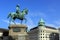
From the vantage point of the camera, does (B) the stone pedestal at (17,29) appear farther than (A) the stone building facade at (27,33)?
Yes

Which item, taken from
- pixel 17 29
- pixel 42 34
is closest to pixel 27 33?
pixel 42 34

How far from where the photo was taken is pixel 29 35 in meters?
51.4

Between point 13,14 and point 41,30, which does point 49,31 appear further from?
point 13,14

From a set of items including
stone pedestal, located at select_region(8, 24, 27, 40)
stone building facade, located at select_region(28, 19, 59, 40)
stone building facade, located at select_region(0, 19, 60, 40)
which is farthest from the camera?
stone building facade, located at select_region(28, 19, 59, 40)

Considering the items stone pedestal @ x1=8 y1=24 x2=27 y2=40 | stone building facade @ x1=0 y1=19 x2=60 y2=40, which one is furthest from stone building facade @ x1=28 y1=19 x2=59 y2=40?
stone pedestal @ x1=8 y1=24 x2=27 y2=40

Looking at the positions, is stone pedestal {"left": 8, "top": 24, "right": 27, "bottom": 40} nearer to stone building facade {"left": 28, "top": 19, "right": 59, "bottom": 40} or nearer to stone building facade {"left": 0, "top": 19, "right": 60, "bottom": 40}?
stone building facade {"left": 0, "top": 19, "right": 60, "bottom": 40}

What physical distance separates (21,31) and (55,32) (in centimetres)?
723

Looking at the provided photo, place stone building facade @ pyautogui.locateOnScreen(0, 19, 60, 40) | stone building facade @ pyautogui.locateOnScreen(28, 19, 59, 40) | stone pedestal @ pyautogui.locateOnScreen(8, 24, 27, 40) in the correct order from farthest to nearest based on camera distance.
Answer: stone building facade @ pyautogui.locateOnScreen(28, 19, 59, 40) < stone pedestal @ pyautogui.locateOnScreen(8, 24, 27, 40) < stone building facade @ pyautogui.locateOnScreen(0, 19, 60, 40)

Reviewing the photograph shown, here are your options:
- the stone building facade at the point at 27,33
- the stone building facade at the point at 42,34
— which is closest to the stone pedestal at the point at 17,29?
the stone building facade at the point at 27,33

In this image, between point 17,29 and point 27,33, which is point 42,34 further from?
point 17,29

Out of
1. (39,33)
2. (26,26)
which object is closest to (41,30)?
(39,33)

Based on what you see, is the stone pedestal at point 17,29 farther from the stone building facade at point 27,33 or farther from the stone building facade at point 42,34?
the stone building facade at point 42,34

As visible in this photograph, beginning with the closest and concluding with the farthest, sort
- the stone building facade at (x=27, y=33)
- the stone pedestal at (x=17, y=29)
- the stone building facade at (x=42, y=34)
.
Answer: the stone building facade at (x=27, y=33) < the stone pedestal at (x=17, y=29) < the stone building facade at (x=42, y=34)

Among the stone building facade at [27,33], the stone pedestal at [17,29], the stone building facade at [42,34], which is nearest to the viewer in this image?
the stone building facade at [27,33]
